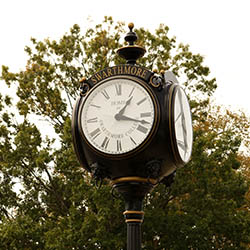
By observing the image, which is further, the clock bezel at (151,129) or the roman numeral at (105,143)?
the roman numeral at (105,143)

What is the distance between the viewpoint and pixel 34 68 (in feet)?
50.5

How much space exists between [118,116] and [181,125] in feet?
1.69

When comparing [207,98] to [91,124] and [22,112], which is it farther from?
[91,124]

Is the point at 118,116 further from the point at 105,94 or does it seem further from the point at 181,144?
the point at 181,144

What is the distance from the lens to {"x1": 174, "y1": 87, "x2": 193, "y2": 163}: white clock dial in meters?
3.87

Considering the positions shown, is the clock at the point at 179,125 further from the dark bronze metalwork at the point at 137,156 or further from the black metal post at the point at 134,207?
the black metal post at the point at 134,207

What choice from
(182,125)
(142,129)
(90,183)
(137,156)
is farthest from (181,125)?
(90,183)

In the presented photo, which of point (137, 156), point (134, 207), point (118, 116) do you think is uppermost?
point (118, 116)

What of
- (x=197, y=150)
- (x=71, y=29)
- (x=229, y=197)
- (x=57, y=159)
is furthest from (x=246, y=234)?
(x=71, y=29)

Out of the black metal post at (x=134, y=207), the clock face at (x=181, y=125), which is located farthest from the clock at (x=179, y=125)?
the black metal post at (x=134, y=207)

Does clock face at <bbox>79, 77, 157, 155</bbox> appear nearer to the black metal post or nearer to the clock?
the clock

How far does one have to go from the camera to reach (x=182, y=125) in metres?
4.09

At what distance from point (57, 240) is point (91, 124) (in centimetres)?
923

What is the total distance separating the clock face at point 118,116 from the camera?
12.3 feet
